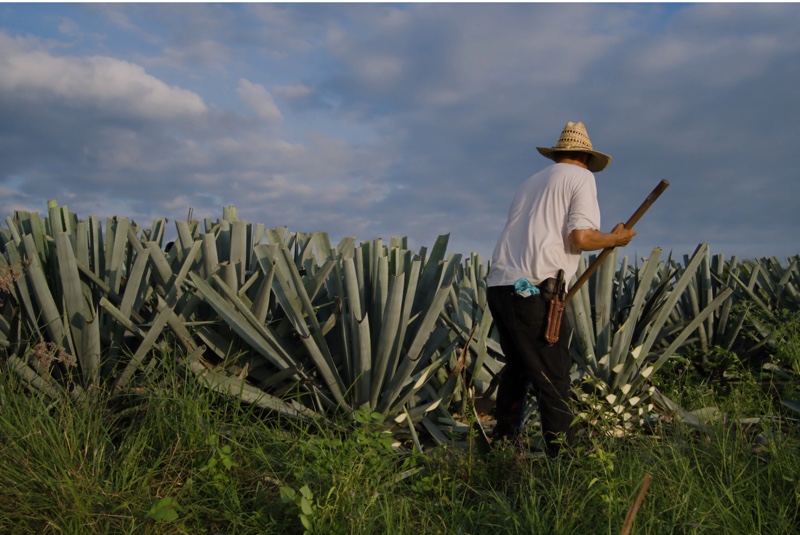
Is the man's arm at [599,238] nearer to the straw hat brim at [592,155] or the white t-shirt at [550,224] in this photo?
the white t-shirt at [550,224]

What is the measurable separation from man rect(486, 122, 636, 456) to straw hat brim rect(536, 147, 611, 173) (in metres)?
0.03

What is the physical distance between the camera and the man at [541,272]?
4.11 meters

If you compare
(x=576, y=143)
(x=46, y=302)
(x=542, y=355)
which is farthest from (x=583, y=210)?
(x=46, y=302)

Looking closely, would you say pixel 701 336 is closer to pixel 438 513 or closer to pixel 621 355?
pixel 621 355

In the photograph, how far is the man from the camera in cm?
411

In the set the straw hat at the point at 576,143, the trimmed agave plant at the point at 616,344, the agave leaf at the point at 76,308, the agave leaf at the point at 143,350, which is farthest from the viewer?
the trimmed agave plant at the point at 616,344

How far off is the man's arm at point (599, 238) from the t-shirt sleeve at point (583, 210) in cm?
3

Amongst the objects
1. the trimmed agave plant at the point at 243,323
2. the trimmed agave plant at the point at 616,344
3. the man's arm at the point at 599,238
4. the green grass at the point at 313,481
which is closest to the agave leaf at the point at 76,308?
the trimmed agave plant at the point at 243,323

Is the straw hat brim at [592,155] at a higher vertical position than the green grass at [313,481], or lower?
higher

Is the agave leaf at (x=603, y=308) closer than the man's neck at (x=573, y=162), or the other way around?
the man's neck at (x=573, y=162)

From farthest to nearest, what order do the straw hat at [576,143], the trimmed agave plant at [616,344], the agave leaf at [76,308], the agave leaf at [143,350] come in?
the trimmed agave plant at [616,344], the straw hat at [576,143], the agave leaf at [76,308], the agave leaf at [143,350]

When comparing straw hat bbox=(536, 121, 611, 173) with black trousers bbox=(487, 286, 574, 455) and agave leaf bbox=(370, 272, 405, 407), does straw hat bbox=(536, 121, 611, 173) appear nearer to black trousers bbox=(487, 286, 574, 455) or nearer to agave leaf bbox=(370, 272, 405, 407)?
black trousers bbox=(487, 286, 574, 455)

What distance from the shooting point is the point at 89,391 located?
3.91m

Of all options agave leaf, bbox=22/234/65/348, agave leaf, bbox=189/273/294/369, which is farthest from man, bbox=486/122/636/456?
agave leaf, bbox=22/234/65/348
